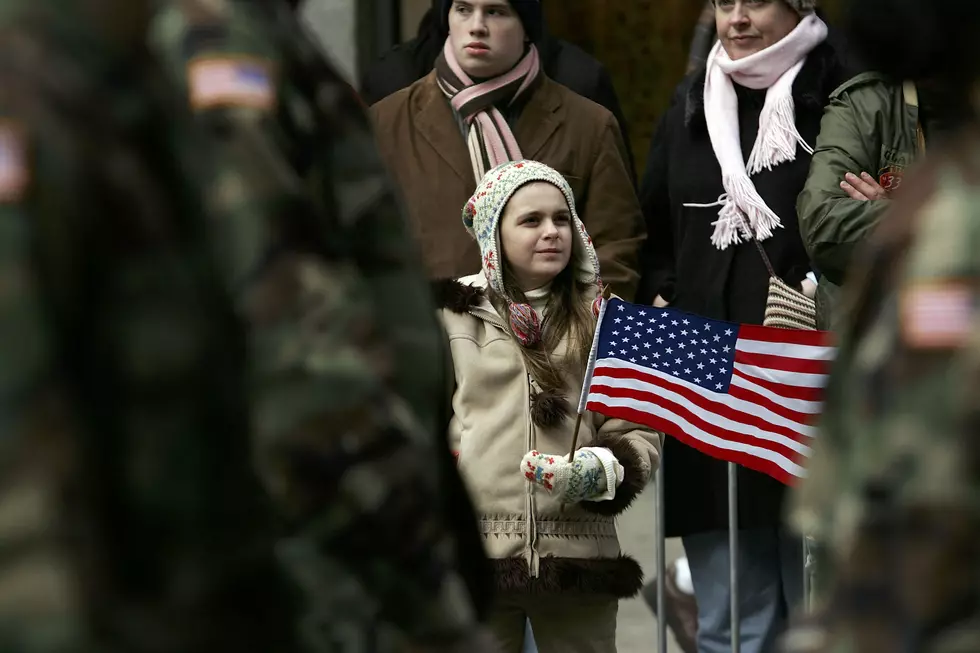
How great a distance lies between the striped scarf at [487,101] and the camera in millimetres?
6477

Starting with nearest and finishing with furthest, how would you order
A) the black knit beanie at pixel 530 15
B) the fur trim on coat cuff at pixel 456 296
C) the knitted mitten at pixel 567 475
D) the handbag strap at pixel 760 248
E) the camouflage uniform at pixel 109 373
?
the camouflage uniform at pixel 109 373
the knitted mitten at pixel 567 475
the fur trim on coat cuff at pixel 456 296
the handbag strap at pixel 760 248
the black knit beanie at pixel 530 15

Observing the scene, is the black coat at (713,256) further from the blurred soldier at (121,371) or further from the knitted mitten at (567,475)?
the blurred soldier at (121,371)

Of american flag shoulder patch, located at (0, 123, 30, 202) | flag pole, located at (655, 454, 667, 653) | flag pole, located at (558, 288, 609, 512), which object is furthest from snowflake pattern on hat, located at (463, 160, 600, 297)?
american flag shoulder patch, located at (0, 123, 30, 202)

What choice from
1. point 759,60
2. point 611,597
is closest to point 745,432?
point 611,597

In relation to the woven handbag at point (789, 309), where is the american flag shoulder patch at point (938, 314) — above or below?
above

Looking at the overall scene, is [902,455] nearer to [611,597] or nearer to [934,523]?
[934,523]

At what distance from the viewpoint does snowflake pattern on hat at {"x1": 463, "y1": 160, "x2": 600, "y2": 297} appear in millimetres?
5852

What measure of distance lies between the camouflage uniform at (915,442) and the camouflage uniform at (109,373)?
0.56 m

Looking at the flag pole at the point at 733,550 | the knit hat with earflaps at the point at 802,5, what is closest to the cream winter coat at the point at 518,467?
the flag pole at the point at 733,550

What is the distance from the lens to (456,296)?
5.77 metres

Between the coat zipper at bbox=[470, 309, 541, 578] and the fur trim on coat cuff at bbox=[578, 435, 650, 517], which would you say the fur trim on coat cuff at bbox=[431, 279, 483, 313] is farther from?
the fur trim on coat cuff at bbox=[578, 435, 650, 517]

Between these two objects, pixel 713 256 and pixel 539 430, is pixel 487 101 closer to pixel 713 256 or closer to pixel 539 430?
pixel 713 256

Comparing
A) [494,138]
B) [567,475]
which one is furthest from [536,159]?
[567,475]

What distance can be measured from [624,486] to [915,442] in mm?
3650
